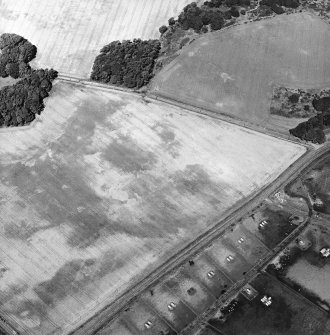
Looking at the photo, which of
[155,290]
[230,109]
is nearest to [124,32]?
[230,109]

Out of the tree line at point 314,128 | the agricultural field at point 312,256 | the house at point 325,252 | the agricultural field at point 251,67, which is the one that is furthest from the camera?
the agricultural field at point 251,67

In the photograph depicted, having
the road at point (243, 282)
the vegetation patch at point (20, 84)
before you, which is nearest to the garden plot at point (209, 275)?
the road at point (243, 282)

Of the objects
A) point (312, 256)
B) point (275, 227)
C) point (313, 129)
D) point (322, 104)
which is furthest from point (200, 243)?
point (322, 104)

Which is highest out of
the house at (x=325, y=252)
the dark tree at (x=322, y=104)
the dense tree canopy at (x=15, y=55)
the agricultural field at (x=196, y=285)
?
the dark tree at (x=322, y=104)

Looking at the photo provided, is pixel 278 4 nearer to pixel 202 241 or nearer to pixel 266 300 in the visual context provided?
pixel 202 241

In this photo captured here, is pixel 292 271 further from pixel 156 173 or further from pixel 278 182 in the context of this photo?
pixel 156 173

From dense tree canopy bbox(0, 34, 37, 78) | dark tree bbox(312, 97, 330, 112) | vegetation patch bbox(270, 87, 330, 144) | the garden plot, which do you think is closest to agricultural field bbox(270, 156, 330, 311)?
the garden plot

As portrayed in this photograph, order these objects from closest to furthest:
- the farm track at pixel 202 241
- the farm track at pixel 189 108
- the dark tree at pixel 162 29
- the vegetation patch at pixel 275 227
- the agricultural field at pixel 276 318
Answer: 1. the agricultural field at pixel 276 318
2. the farm track at pixel 202 241
3. the vegetation patch at pixel 275 227
4. the farm track at pixel 189 108
5. the dark tree at pixel 162 29

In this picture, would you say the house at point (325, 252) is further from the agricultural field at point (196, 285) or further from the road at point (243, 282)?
the agricultural field at point (196, 285)
